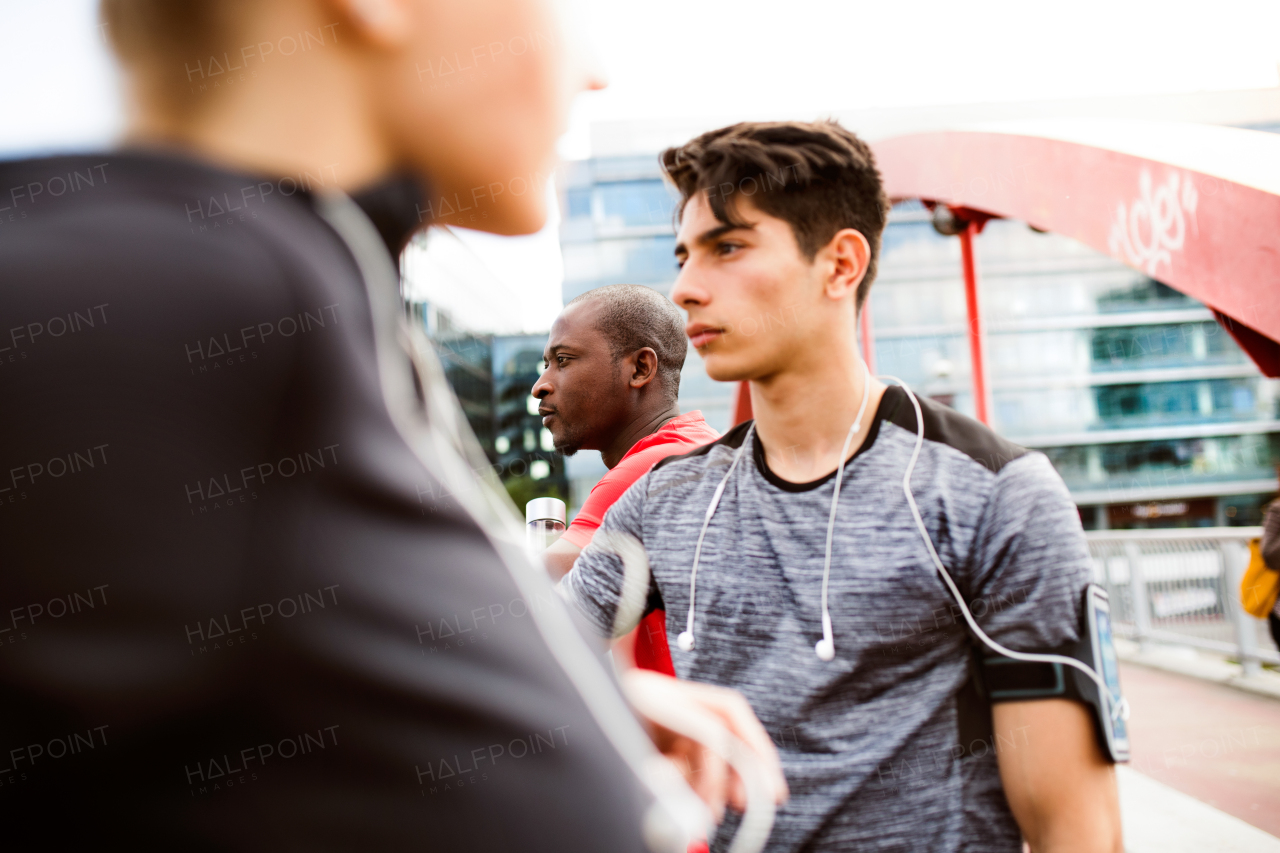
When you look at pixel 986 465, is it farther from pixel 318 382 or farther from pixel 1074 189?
pixel 1074 189

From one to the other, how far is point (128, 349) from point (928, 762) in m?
1.29

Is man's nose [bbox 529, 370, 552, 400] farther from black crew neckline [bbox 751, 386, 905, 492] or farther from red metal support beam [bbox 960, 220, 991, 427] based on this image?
red metal support beam [bbox 960, 220, 991, 427]

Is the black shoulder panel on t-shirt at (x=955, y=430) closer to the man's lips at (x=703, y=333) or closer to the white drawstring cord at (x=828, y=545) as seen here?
the white drawstring cord at (x=828, y=545)

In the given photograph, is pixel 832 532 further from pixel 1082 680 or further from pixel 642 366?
pixel 642 366

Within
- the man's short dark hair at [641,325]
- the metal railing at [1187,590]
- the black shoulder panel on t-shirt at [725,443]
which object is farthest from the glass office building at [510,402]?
the black shoulder panel on t-shirt at [725,443]

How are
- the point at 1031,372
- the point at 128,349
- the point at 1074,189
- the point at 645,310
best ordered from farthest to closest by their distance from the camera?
the point at 1031,372, the point at 1074,189, the point at 645,310, the point at 128,349

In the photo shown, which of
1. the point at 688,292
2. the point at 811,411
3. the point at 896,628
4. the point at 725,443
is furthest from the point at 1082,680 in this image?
the point at 688,292

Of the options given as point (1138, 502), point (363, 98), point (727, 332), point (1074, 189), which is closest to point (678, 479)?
point (727, 332)

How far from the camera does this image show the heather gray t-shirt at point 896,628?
4.20ft

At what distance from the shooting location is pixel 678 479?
5.48 ft

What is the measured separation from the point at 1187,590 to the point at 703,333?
927 cm

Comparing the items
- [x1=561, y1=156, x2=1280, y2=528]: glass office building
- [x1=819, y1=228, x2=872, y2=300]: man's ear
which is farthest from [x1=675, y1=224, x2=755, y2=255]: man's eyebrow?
[x1=561, y1=156, x2=1280, y2=528]: glass office building

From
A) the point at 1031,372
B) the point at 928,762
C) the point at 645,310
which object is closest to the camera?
the point at 928,762

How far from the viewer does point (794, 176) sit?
1.61 m
